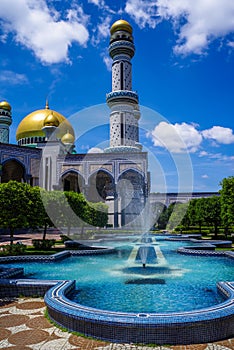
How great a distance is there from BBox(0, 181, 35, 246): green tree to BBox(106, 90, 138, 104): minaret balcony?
21.1 meters

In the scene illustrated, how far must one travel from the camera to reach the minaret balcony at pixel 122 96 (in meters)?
31.8

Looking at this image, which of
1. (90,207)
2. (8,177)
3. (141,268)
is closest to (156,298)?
(141,268)

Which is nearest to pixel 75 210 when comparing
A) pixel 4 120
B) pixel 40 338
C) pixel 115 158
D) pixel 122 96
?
pixel 40 338

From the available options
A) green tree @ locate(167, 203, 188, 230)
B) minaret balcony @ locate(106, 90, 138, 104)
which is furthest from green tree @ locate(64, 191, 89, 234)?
minaret balcony @ locate(106, 90, 138, 104)

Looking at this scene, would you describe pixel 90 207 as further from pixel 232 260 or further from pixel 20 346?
A: pixel 20 346

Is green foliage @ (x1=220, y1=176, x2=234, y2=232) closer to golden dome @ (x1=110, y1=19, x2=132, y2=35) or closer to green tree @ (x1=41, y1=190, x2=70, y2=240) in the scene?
green tree @ (x1=41, y1=190, x2=70, y2=240)

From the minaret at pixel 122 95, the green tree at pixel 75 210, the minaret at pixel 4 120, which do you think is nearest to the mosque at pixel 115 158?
the minaret at pixel 122 95

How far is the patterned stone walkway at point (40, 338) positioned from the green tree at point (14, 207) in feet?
23.2

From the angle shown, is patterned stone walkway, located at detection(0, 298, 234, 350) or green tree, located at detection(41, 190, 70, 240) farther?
green tree, located at detection(41, 190, 70, 240)

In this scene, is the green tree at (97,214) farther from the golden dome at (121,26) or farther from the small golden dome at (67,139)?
the golden dome at (121,26)

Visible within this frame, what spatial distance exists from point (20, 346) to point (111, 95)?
98.4 ft

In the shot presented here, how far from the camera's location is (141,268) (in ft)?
31.8

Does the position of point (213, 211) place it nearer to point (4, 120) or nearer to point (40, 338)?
point (40, 338)

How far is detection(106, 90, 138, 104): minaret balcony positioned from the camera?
31812mm
